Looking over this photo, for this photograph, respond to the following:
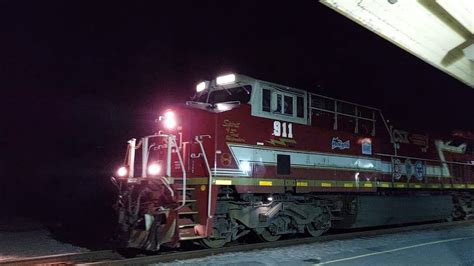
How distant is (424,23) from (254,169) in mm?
7802

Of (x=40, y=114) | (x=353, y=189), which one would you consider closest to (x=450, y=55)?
A: (x=353, y=189)

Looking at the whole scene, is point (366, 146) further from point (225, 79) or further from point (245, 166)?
point (225, 79)

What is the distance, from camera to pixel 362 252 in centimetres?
1002

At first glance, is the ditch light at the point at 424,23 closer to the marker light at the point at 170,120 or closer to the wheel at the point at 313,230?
the marker light at the point at 170,120

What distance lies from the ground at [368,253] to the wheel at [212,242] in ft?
2.94

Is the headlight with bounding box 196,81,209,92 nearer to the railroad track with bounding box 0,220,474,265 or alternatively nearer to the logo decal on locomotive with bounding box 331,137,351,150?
the logo decal on locomotive with bounding box 331,137,351,150

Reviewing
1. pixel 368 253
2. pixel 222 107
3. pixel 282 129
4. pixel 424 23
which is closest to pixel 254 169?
pixel 282 129

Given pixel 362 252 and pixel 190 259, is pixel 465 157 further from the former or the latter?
pixel 190 259

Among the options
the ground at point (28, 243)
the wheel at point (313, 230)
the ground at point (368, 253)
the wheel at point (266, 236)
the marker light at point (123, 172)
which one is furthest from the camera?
the wheel at point (313, 230)

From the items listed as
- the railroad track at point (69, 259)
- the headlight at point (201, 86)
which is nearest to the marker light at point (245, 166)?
the headlight at point (201, 86)

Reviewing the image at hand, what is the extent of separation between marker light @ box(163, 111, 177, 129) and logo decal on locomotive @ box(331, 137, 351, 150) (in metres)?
4.60

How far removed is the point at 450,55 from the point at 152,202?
7.15m

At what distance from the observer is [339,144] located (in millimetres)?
12914

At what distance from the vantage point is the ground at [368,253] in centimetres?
874
